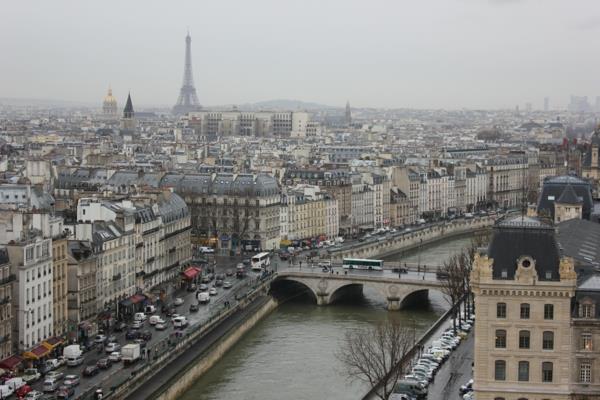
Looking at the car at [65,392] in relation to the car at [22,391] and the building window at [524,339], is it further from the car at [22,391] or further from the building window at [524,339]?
the building window at [524,339]

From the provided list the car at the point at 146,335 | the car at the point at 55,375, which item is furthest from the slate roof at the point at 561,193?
the car at the point at 55,375

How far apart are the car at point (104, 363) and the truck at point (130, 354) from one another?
63 centimetres

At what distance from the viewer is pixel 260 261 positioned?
7812 cm

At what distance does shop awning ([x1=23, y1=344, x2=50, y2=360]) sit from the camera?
49.0 metres

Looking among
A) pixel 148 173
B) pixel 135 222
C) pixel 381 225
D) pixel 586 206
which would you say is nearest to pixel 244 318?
pixel 135 222

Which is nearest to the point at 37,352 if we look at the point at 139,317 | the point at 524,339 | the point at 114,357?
the point at 114,357

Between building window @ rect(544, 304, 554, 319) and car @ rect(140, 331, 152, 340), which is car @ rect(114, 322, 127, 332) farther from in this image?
building window @ rect(544, 304, 554, 319)

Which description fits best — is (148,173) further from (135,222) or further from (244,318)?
(244,318)

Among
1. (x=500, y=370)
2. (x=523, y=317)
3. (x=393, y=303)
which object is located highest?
(x=523, y=317)

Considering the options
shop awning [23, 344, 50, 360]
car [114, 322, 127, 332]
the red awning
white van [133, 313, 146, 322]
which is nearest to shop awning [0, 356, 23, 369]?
shop awning [23, 344, 50, 360]

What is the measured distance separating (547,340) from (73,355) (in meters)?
20.9

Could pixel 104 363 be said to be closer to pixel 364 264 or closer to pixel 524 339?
pixel 524 339

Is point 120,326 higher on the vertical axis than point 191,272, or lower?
lower

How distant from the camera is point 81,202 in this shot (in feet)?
211
